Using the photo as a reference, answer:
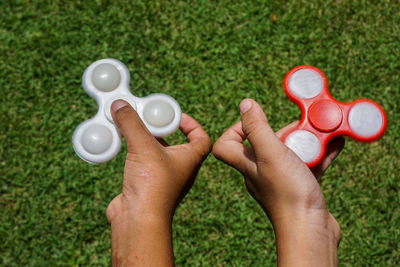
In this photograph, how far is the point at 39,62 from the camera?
2.94 meters

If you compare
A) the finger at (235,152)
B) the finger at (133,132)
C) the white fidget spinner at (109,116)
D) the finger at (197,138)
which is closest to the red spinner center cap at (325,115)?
the finger at (235,152)

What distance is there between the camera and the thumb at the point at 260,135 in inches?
59.4

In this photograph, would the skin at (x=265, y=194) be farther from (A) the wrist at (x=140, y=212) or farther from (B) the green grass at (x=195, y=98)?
(B) the green grass at (x=195, y=98)

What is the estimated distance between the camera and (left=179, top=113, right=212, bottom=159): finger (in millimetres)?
1833

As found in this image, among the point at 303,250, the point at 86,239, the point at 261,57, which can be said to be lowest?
the point at 86,239

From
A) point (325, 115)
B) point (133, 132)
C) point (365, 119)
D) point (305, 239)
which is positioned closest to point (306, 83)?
point (325, 115)

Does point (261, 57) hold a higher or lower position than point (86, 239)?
higher

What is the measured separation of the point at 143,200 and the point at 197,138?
51 centimetres

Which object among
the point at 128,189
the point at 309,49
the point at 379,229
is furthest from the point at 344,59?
the point at 128,189

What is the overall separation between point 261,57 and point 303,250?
1.84 m

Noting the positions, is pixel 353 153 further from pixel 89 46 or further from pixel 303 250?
pixel 89 46

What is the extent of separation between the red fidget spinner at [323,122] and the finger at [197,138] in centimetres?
37

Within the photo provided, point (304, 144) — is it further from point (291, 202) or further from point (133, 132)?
point (133, 132)

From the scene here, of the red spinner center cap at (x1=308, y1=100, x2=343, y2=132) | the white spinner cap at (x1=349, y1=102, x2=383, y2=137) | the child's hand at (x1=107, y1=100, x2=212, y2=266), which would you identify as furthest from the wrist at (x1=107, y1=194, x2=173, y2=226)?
the white spinner cap at (x1=349, y1=102, x2=383, y2=137)
